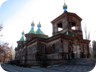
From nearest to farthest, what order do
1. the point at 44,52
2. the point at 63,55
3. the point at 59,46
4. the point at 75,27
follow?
1. the point at 63,55
2. the point at 59,46
3. the point at 44,52
4. the point at 75,27

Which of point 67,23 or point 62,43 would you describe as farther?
point 67,23

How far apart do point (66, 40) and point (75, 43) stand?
0.63m

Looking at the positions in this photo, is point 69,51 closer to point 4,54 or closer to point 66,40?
point 66,40

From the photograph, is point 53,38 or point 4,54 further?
point 53,38

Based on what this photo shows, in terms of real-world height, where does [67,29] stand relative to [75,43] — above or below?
above

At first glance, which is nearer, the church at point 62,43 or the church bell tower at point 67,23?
the church at point 62,43

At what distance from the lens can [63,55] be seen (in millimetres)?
6566

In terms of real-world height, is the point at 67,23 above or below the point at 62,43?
above

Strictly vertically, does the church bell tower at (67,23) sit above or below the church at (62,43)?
above

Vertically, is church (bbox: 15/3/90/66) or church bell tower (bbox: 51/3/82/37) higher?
church bell tower (bbox: 51/3/82/37)

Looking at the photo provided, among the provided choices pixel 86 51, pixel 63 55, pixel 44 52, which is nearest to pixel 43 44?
pixel 44 52

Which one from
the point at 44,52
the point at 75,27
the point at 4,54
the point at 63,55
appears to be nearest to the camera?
the point at 4,54

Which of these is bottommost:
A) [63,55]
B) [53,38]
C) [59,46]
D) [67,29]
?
[63,55]

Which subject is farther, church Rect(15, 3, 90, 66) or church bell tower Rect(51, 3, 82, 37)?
church bell tower Rect(51, 3, 82, 37)
